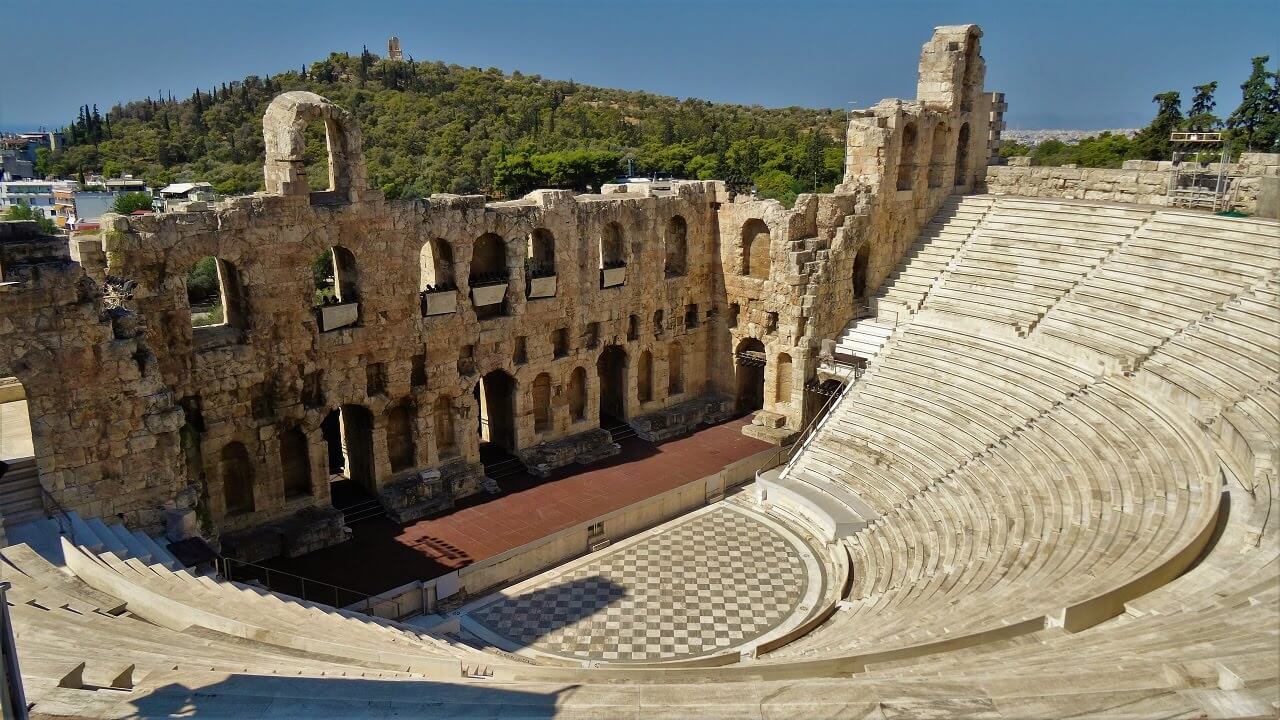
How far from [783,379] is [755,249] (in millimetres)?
4106

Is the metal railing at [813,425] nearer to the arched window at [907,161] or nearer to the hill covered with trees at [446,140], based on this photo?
the arched window at [907,161]

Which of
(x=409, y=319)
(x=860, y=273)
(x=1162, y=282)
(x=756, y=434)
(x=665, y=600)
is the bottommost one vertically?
(x=665, y=600)

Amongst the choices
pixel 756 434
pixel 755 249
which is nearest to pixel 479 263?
pixel 755 249

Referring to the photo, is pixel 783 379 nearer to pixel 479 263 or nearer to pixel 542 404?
pixel 542 404

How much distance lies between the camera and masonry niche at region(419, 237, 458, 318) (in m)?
20.6

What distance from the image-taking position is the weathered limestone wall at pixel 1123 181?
2216 centimetres

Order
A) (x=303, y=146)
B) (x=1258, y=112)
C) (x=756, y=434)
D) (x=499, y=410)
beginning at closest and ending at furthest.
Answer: (x=303, y=146)
(x=499, y=410)
(x=756, y=434)
(x=1258, y=112)

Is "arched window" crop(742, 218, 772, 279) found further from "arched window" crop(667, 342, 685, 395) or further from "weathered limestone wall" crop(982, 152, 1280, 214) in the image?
"weathered limestone wall" crop(982, 152, 1280, 214)

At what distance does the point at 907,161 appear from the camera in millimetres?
26703

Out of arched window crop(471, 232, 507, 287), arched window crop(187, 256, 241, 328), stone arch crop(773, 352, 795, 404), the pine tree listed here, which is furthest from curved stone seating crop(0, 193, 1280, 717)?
arched window crop(187, 256, 241, 328)

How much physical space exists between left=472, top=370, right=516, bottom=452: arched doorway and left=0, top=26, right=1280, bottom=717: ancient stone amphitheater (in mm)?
523

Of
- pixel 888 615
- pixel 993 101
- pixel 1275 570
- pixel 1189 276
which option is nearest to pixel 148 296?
pixel 888 615

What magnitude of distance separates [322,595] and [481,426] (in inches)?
338

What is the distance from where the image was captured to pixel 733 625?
16859 millimetres
